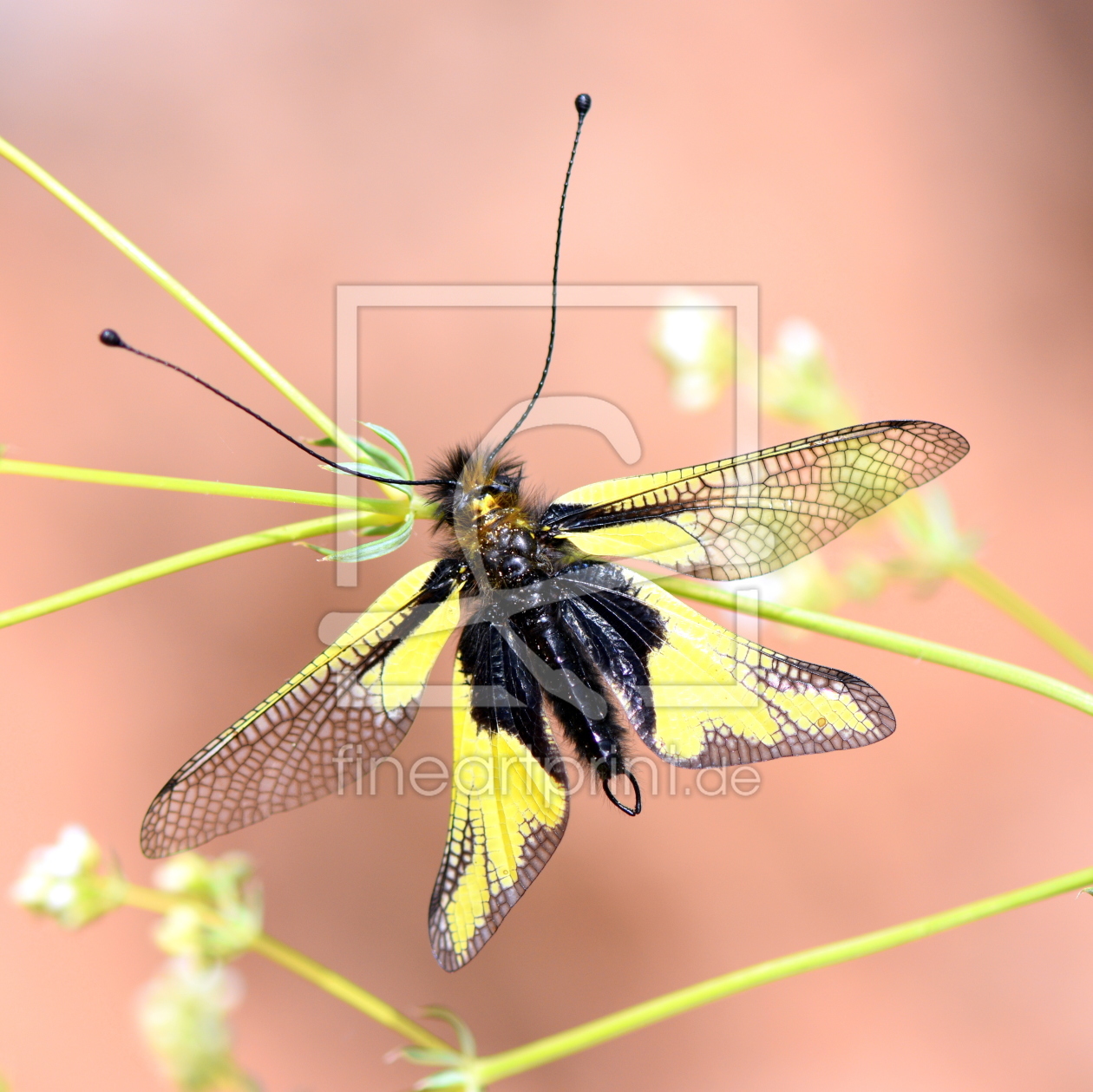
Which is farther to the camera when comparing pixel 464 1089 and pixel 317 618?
pixel 317 618

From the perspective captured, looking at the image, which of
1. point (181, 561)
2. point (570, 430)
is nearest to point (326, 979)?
point (181, 561)

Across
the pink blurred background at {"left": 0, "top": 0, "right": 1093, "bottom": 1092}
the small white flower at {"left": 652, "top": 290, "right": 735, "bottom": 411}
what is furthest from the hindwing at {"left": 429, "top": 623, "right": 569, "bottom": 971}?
the pink blurred background at {"left": 0, "top": 0, "right": 1093, "bottom": 1092}

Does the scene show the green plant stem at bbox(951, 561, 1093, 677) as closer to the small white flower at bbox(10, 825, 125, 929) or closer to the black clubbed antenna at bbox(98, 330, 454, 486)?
the black clubbed antenna at bbox(98, 330, 454, 486)

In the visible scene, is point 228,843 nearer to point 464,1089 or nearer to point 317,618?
point 317,618

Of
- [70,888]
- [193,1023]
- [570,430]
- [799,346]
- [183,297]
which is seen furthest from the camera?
[570,430]

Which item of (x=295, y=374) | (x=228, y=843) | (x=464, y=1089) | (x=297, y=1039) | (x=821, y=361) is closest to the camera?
(x=464, y=1089)

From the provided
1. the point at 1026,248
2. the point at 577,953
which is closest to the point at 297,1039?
the point at 577,953

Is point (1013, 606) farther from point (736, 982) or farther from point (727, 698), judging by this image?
point (736, 982)
